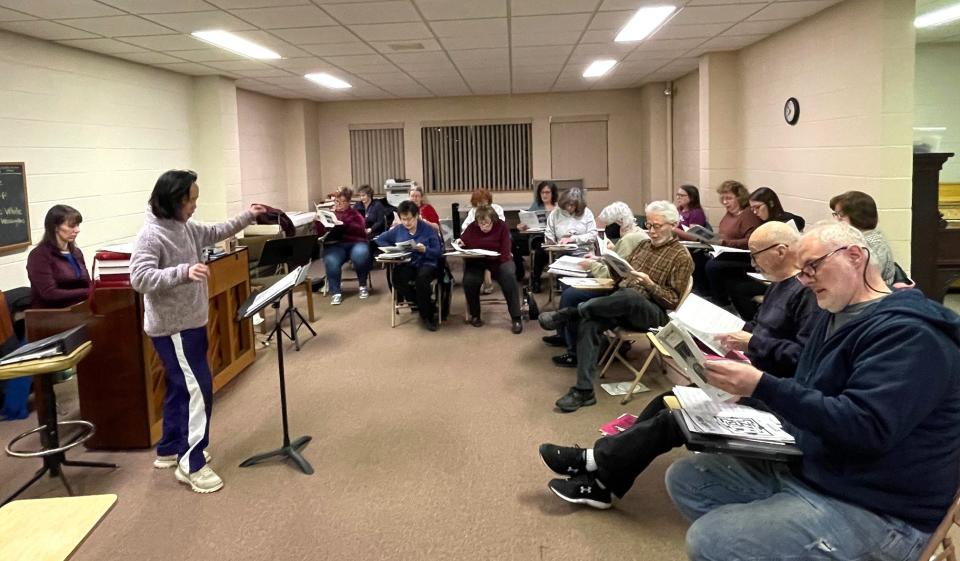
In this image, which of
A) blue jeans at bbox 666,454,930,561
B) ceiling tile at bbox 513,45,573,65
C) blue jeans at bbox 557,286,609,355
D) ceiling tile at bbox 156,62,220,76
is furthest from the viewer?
ceiling tile at bbox 156,62,220,76

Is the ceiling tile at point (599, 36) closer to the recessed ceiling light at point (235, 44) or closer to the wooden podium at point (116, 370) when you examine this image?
the recessed ceiling light at point (235, 44)

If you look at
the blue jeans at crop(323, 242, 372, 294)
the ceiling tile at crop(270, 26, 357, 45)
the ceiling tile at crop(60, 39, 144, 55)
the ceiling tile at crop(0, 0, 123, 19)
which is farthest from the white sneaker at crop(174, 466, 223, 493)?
the blue jeans at crop(323, 242, 372, 294)

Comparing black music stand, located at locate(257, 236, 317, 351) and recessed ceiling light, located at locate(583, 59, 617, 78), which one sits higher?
recessed ceiling light, located at locate(583, 59, 617, 78)

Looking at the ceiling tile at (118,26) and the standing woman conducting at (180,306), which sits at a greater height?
the ceiling tile at (118,26)

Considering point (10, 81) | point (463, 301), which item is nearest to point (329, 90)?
point (463, 301)

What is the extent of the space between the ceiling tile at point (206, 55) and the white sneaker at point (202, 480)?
4118 millimetres

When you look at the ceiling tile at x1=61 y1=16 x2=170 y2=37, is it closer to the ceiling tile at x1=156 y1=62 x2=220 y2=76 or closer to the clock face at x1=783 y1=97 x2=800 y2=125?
the ceiling tile at x1=156 y1=62 x2=220 y2=76

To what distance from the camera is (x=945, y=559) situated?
1.66 m

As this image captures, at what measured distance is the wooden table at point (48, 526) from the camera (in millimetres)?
1419

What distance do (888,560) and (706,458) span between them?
24.2 inches

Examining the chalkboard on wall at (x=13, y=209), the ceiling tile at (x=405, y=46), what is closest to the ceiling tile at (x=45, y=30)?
the chalkboard on wall at (x=13, y=209)

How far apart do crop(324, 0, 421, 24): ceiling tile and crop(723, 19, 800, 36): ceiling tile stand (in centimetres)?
278

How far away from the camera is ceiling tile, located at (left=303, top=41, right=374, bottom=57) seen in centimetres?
584

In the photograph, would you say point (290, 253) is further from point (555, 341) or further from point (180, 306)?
point (180, 306)
